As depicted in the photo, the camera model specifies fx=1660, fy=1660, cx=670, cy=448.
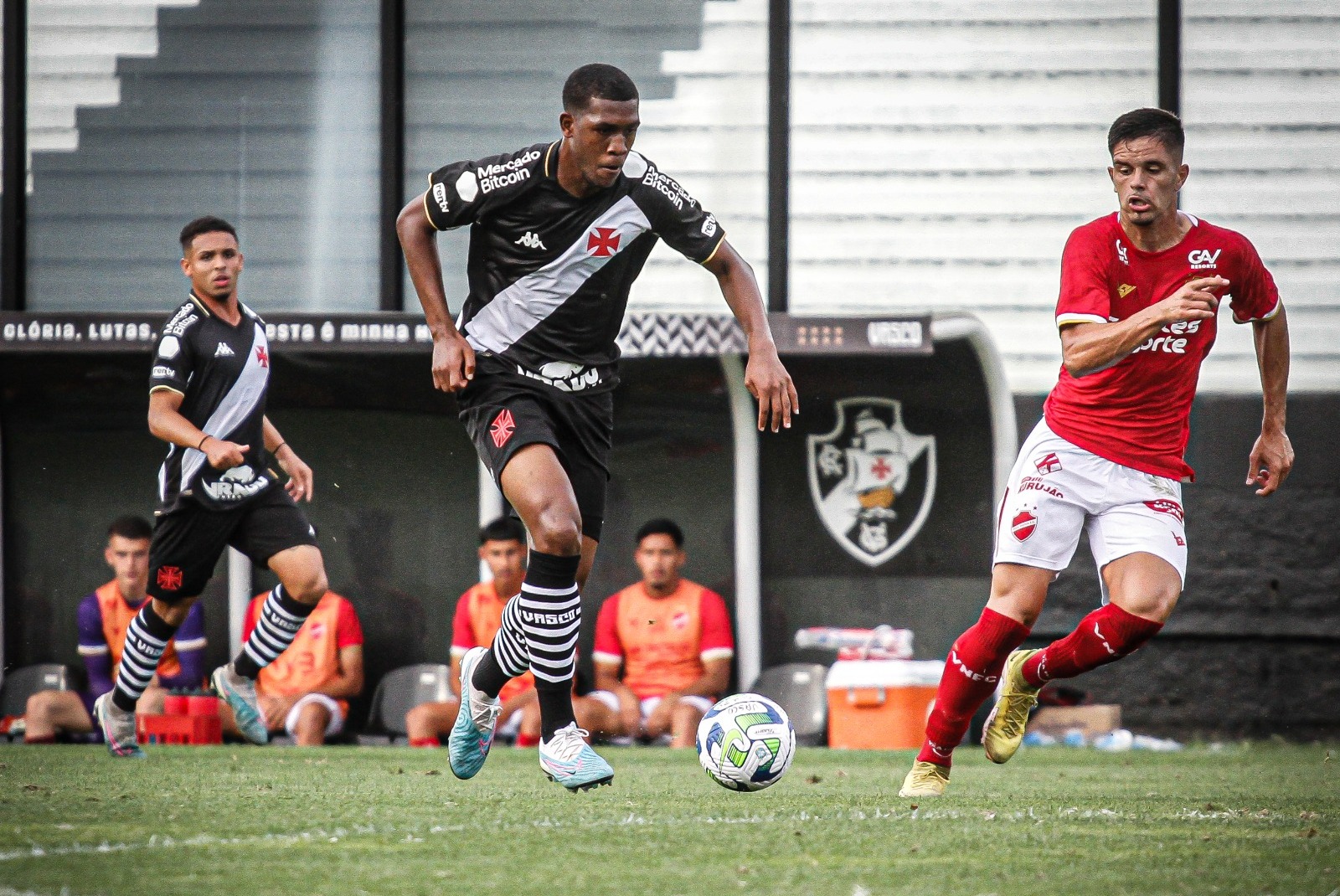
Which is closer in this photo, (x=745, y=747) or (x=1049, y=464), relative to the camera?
(x=745, y=747)

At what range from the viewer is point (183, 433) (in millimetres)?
7059

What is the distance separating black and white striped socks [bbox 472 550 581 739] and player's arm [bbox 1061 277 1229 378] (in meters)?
1.61

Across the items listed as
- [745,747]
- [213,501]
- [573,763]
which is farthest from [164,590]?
[745,747]

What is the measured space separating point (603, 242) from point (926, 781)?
6.51 ft

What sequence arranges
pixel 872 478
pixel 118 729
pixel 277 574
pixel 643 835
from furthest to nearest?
pixel 872 478, pixel 277 574, pixel 118 729, pixel 643 835

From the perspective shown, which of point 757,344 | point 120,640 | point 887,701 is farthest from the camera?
point 120,640

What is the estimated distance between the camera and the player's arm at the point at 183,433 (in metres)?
6.74

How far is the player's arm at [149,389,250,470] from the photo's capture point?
674 cm

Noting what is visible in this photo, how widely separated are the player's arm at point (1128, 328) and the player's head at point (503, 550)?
5123 millimetres

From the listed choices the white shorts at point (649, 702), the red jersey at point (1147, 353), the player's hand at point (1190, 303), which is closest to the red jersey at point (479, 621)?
the white shorts at point (649, 702)

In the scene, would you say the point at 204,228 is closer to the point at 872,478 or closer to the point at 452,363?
the point at 452,363

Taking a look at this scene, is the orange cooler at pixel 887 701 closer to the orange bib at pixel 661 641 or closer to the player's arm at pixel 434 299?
the orange bib at pixel 661 641

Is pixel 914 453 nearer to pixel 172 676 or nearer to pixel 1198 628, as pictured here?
pixel 1198 628

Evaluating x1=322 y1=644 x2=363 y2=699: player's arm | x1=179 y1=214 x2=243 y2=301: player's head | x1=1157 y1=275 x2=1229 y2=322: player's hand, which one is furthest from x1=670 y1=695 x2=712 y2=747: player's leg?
x1=1157 y1=275 x2=1229 y2=322: player's hand
